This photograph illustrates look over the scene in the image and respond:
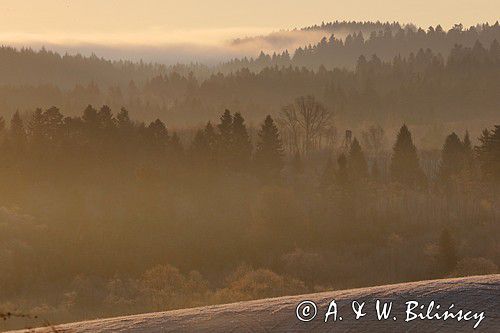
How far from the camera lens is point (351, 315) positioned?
942 inches

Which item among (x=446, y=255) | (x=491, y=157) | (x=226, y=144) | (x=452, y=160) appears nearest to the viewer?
(x=446, y=255)

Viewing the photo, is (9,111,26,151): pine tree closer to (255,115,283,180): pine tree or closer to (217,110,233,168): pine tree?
(217,110,233,168): pine tree

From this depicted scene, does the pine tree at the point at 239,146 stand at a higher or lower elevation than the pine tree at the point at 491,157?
higher

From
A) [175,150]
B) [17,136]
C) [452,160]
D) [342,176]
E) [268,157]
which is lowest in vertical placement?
[342,176]

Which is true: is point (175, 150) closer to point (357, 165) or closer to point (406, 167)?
point (357, 165)

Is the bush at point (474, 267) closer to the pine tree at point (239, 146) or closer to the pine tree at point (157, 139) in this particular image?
the pine tree at point (239, 146)

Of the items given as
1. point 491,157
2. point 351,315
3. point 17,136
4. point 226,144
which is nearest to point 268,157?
point 226,144

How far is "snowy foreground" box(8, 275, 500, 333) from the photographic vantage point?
23.0 meters

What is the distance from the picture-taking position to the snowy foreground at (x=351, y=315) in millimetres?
23031

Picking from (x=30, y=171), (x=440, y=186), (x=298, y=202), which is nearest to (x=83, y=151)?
(x=30, y=171)

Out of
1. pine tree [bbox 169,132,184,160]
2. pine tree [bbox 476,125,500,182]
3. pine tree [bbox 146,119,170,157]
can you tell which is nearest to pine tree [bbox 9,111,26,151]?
pine tree [bbox 146,119,170,157]

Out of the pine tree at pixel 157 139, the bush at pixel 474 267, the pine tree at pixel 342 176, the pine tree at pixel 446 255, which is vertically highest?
the pine tree at pixel 157 139

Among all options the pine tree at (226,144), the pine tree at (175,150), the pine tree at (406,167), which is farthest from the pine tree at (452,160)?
the pine tree at (175,150)

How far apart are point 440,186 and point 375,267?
33677 millimetres
